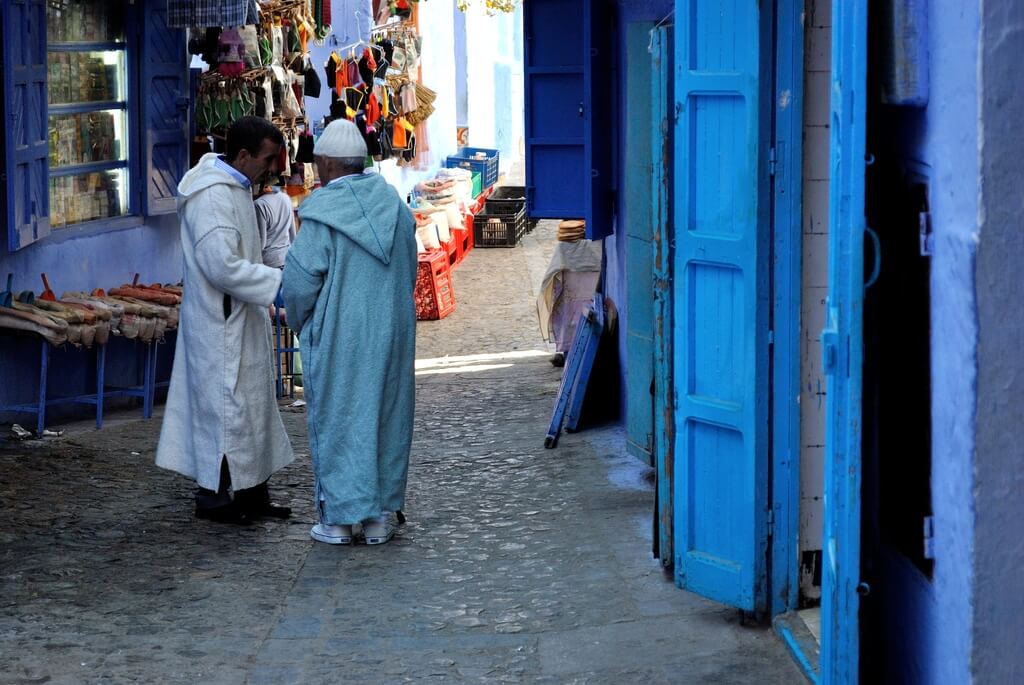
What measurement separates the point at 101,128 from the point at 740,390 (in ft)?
21.3

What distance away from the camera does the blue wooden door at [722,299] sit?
16.3ft

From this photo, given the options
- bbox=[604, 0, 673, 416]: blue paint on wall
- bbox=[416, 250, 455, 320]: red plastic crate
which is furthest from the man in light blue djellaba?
bbox=[416, 250, 455, 320]: red plastic crate

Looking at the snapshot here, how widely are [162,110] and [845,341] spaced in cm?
763

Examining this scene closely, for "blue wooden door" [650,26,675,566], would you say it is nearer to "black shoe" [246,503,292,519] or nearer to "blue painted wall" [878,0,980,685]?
"blue painted wall" [878,0,980,685]

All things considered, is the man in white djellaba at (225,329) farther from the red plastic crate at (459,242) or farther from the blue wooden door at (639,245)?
the red plastic crate at (459,242)

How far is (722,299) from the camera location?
Answer: 514 cm

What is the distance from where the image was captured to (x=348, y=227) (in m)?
6.38

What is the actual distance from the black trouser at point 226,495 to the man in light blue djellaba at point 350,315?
540 millimetres

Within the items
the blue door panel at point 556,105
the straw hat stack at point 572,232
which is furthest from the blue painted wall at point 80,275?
the blue door panel at point 556,105

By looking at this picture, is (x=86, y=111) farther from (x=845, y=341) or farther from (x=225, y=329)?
(x=845, y=341)

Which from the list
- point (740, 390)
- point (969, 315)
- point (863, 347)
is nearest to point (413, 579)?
point (740, 390)

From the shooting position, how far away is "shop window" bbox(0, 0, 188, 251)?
8984 mm

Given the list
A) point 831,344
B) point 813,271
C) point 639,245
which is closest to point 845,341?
point 831,344

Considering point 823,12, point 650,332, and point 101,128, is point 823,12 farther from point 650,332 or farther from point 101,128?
point 101,128
